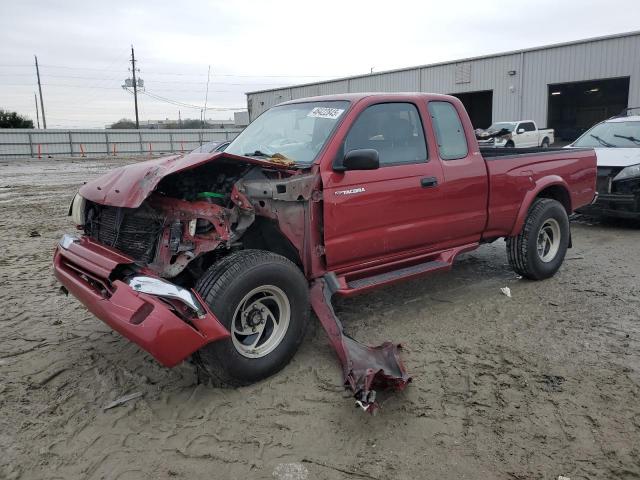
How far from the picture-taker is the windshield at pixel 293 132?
4199mm

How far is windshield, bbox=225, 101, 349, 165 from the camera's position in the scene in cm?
420

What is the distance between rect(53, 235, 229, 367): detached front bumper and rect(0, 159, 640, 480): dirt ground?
0.52m

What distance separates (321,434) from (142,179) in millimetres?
2029

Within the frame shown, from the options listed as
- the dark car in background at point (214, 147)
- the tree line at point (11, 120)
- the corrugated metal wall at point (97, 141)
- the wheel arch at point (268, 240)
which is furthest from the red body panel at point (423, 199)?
the tree line at point (11, 120)

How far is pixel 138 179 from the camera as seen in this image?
139 inches

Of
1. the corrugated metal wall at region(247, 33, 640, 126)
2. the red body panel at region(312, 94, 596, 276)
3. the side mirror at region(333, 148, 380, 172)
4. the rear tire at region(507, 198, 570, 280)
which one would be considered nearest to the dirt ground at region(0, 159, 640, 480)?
the rear tire at region(507, 198, 570, 280)

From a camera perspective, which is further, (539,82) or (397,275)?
(539,82)

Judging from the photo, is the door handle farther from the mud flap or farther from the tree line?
the tree line

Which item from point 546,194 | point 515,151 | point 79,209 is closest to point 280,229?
point 79,209

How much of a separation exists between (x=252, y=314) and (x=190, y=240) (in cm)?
68

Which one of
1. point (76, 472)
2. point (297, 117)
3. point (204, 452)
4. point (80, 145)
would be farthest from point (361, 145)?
point (80, 145)

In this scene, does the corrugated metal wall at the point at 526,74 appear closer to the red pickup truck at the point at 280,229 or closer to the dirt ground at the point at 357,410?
the dirt ground at the point at 357,410

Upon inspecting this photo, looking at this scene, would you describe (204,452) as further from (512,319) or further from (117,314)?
(512,319)

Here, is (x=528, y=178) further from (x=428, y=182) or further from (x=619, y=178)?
(x=619, y=178)
